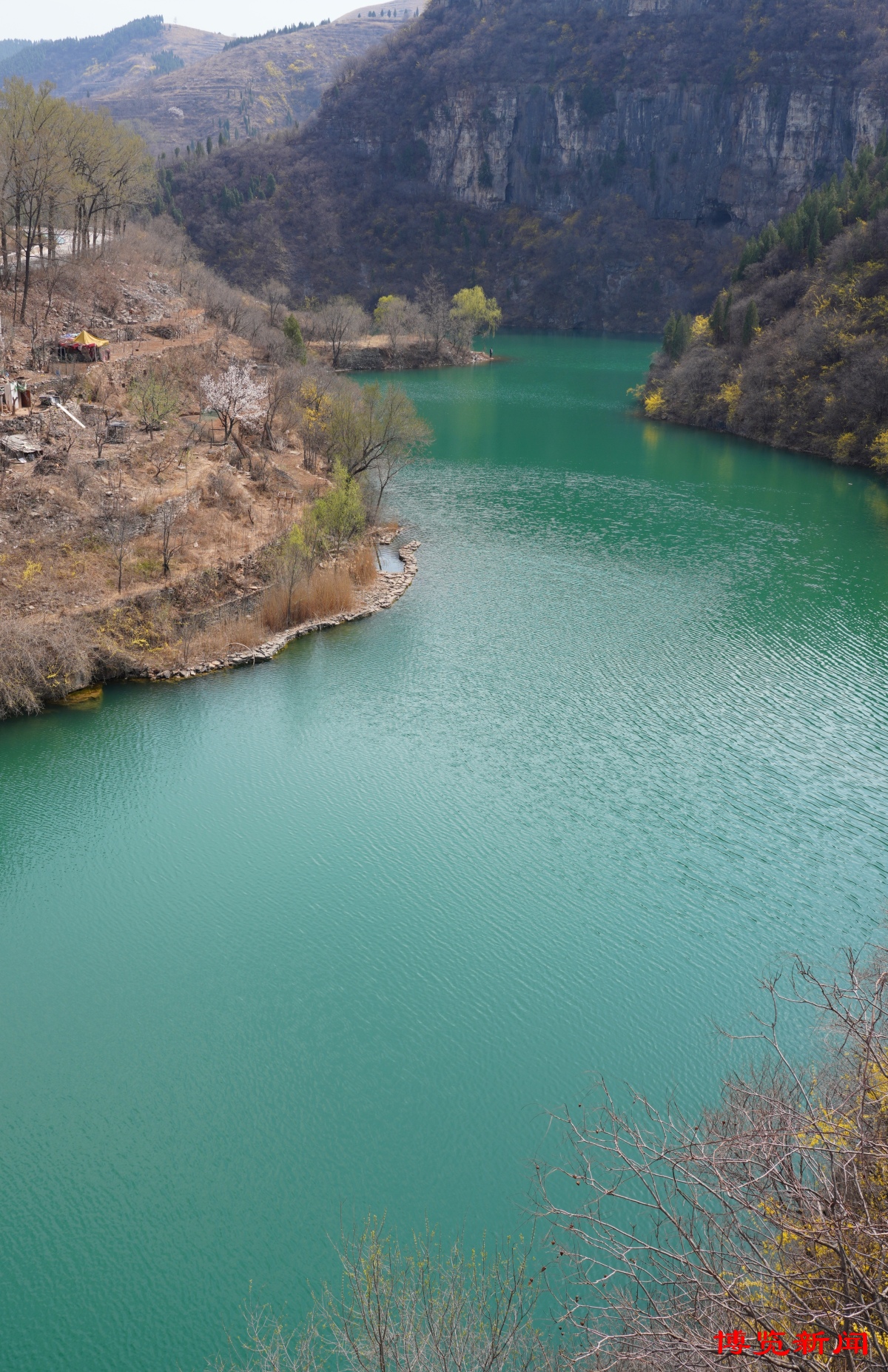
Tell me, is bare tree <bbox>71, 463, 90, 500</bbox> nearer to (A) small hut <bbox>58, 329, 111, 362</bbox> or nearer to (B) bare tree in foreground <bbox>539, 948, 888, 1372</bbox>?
(A) small hut <bbox>58, 329, 111, 362</bbox>

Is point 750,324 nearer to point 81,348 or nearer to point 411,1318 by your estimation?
point 81,348

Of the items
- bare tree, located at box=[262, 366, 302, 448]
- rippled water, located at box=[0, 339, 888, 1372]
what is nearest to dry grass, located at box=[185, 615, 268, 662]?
rippled water, located at box=[0, 339, 888, 1372]

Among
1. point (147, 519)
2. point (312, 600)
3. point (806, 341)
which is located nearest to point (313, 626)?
point (312, 600)

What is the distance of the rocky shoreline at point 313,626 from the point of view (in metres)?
27.0

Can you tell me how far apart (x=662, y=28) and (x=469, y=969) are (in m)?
160

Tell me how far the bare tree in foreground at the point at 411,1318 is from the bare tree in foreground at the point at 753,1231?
0.63 metres

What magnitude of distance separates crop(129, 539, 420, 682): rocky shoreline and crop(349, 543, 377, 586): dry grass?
0.32 meters

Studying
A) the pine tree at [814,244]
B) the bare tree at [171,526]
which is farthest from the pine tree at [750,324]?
the bare tree at [171,526]

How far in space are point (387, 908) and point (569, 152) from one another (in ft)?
496

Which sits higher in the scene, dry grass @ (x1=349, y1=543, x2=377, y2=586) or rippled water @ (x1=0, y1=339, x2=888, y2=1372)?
dry grass @ (x1=349, y1=543, x2=377, y2=586)

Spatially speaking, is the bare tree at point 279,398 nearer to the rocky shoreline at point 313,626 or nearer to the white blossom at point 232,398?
the white blossom at point 232,398

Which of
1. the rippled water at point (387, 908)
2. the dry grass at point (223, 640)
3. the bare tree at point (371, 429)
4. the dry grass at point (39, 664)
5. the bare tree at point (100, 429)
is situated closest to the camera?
the rippled water at point (387, 908)

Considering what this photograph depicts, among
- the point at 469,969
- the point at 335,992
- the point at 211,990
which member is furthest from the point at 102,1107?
the point at 469,969

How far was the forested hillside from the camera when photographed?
51906 mm
